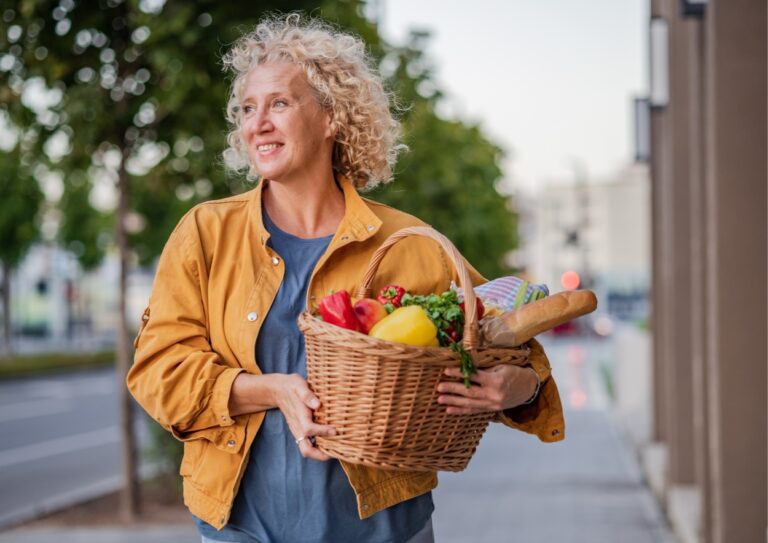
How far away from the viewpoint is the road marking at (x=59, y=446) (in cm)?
1223

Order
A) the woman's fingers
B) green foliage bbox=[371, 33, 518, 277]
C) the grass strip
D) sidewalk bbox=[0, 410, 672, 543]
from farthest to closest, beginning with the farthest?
the grass strip
green foliage bbox=[371, 33, 518, 277]
sidewalk bbox=[0, 410, 672, 543]
the woman's fingers

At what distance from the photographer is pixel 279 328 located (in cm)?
259

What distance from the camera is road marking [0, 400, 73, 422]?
54.8 feet

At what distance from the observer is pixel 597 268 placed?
106375 millimetres

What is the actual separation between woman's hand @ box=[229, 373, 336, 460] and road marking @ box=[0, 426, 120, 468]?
390 inches

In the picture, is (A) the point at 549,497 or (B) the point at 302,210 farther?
(A) the point at 549,497

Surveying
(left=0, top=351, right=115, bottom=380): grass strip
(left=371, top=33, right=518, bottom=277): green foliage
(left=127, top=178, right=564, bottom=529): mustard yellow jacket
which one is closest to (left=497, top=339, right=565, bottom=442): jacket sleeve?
(left=127, top=178, right=564, bottom=529): mustard yellow jacket

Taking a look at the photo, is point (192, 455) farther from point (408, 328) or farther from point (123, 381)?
point (123, 381)

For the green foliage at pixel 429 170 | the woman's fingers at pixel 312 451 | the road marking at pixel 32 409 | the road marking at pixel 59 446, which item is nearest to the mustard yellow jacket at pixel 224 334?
the woman's fingers at pixel 312 451

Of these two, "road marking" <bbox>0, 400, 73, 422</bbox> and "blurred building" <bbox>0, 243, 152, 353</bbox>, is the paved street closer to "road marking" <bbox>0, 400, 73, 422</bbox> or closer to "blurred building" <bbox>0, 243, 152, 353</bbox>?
"road marking" <bbox>0, 400, 73, 422</bbox>

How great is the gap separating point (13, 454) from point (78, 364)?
1584cm

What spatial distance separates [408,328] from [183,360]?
1.69 ft

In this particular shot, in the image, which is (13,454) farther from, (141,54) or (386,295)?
(386,295)

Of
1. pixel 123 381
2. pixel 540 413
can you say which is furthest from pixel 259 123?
pixel 123 381
